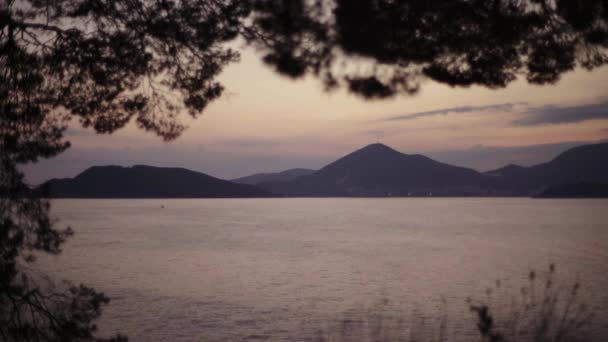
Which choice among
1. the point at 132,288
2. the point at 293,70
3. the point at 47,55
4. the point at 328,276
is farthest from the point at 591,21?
the point at 328,276

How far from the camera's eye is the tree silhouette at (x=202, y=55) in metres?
5.35

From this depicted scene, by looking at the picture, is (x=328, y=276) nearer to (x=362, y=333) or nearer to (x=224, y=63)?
(x=362, y=333)

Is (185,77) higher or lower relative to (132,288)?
higher

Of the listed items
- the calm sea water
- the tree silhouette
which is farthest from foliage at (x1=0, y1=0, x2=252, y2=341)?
the calm sea water

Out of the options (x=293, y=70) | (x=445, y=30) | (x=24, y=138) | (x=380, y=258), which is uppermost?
(x=445, y=30)

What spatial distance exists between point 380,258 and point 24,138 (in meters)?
32.9

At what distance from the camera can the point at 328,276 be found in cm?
2836

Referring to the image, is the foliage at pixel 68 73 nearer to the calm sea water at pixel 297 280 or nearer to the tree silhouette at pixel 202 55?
the tree silhouette at pixel 202 55

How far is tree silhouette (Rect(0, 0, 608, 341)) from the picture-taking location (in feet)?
17.6

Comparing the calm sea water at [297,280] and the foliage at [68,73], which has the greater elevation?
the foliage at [68,73]

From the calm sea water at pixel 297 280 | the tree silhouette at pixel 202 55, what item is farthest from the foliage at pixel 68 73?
the calm sea water at pixel 297 280

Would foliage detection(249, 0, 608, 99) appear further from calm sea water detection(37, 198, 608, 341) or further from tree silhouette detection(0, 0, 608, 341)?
calm sea water detection(37, 198, 608, 341)

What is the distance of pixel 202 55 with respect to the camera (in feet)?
23.0

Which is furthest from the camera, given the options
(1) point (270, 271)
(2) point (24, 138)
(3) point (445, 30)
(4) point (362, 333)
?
(1) point (270, 271)
